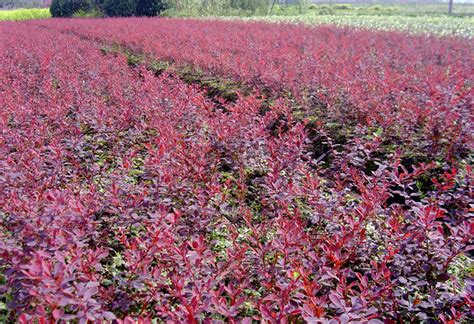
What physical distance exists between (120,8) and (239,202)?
25.7 meters

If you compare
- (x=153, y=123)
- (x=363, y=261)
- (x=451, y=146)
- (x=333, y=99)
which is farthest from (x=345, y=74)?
(x=363, y=261)

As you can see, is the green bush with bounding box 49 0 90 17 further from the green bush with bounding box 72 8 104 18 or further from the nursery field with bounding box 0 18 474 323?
the nursery field with bounding box 0 18 474 323

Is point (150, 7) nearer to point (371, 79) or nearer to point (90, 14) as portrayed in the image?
point (90, 14)

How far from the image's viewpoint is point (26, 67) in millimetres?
7758

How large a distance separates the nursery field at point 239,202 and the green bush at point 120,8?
1998 cm

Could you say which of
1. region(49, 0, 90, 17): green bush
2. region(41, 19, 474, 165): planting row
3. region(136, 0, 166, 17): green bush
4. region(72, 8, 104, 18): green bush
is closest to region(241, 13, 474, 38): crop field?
region(41, 19, 474, 165): planting row

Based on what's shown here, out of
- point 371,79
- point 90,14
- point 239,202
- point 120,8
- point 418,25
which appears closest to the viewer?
point 239,202

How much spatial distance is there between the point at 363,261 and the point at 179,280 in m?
1.08

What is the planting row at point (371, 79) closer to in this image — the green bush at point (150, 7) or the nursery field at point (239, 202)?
the nursery field at point (239, 202)

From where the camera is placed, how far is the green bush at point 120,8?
25328mm

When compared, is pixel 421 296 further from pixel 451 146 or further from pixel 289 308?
pixel 451 146

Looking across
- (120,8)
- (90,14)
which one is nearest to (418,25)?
(120,8)

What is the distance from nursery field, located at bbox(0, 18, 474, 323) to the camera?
1.96m

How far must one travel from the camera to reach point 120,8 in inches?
1027
